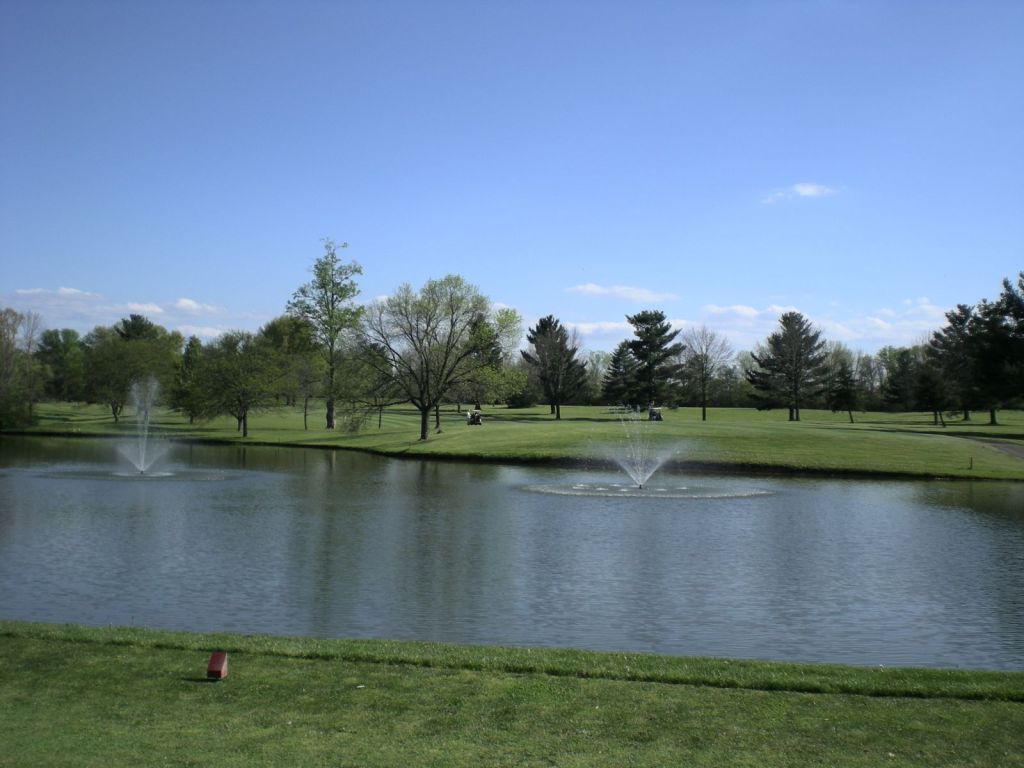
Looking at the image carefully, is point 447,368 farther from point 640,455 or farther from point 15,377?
point 15,377

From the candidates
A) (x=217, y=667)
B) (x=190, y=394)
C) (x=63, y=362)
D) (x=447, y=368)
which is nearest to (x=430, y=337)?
(x=447, y=368)

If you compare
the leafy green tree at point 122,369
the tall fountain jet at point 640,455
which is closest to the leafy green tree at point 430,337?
the tall fountain jet at point 640,455

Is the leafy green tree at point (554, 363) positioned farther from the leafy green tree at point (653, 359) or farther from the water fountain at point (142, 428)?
the water fountain at point (142, 428)

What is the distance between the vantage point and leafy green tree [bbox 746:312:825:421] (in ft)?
316

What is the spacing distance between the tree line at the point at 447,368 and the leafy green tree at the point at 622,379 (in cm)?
18

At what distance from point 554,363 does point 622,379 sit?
14.6 m

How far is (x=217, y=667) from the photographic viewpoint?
9820 mm

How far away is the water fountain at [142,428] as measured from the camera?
48.8 meters

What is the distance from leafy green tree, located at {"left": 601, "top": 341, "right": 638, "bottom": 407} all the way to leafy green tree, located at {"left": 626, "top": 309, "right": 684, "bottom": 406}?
1.86ft

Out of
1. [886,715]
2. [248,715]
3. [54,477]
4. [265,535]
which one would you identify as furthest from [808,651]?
[54,477]

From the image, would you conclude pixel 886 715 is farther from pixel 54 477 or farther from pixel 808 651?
pixel 54 477

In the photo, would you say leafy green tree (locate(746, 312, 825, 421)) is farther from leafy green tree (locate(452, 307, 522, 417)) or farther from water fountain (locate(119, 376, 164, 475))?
water fountain (locate(119, 376, 164, 475))

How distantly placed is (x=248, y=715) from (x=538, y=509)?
20101 millimetres

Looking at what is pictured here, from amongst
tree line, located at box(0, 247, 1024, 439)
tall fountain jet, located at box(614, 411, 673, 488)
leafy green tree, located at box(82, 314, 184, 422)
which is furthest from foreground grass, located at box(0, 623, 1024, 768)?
leafy green tree, located at box(82, 314, 184, 422)
